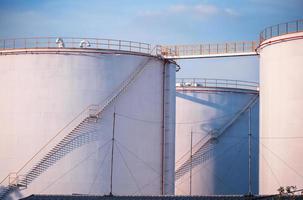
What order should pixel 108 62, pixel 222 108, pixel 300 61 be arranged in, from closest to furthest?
1. pixel 300 61
2. pixel 108 62
3. pixel 222 108

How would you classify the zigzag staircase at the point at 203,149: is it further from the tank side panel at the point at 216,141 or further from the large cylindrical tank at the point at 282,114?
the large cylindrical tank at the point at 282,114

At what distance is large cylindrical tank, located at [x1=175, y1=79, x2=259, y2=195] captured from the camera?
49500 mm

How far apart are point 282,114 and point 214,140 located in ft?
44.3

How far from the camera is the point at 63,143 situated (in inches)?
1476

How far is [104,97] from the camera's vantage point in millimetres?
38156

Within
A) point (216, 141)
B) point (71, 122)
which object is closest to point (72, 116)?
point (71, 122)

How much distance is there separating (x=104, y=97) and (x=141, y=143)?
11.1 feet

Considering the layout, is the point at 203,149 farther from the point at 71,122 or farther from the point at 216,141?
the point at 71,122

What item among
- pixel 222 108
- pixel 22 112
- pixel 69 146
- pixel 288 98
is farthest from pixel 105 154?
pixel 222 108

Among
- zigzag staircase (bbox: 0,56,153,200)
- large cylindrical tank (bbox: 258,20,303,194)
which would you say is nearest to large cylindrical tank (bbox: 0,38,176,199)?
zigzag staircase (bbox: 0,56,153,200)

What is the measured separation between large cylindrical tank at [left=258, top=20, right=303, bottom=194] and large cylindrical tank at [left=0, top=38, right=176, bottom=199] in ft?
22.0

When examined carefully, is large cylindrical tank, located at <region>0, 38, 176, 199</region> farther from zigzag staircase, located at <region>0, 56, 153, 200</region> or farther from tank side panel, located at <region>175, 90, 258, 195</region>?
tank side panel, located at <region>175, 90, 258, 195</region>

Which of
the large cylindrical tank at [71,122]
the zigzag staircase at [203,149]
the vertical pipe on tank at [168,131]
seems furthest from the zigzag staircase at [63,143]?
the zigzag staircase at [203,149]

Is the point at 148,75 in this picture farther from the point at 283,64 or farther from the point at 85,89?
the point at 283,64
